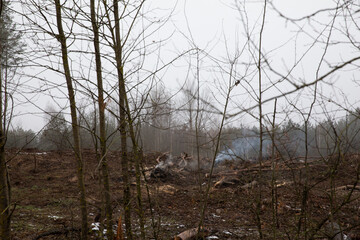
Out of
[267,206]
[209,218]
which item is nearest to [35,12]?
[209,218]

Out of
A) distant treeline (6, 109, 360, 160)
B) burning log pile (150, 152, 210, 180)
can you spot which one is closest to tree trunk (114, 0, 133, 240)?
distant treeline (6, 109, 360, 160)

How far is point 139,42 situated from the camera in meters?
3.41

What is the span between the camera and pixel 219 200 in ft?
28.2

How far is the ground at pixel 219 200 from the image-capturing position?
10.6ft

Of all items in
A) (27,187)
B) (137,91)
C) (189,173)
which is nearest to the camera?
(137,91)

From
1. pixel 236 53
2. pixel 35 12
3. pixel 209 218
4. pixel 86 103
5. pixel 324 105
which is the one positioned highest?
pixel 35 12

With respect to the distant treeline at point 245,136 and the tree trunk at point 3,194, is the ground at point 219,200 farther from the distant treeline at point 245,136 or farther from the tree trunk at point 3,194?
the distant treeline at point 245,136

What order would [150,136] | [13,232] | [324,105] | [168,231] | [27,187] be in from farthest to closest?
[150,136] → [27,187] → [168,231] → [13,232] → [324,105]

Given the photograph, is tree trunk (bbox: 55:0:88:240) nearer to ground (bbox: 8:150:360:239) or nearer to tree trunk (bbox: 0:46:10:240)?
ground (bbox: 8:150:360:239)

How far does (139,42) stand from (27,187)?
358 inches

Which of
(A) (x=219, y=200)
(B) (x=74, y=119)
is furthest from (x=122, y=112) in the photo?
(A) (x=219, y=200)

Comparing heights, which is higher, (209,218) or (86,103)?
(86,103)

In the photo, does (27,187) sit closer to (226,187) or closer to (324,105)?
(226,187)

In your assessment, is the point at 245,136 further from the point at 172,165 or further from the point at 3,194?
the point at 172,165
